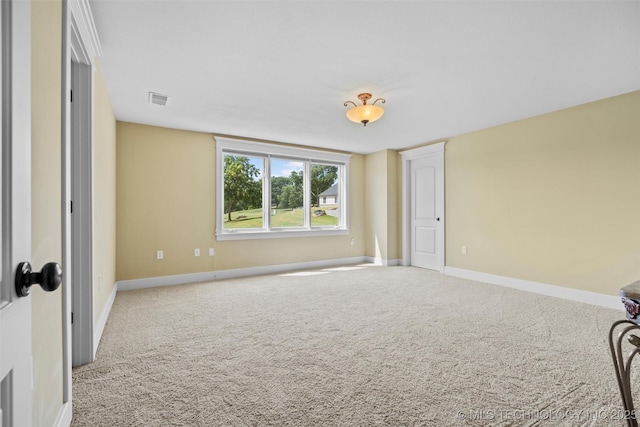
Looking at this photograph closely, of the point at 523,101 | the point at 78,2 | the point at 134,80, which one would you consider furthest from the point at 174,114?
the point at 523,101

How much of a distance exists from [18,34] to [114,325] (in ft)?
9.54

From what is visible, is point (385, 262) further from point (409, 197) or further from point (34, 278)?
point (34, 278)

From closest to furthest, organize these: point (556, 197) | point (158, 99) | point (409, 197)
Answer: point (158, 99)
point (556, 197)
point (409, 197)

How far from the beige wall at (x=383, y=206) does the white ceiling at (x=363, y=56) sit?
2.10 meters

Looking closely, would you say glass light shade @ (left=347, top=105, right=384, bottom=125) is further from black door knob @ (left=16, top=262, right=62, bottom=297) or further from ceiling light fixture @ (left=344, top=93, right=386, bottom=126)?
black door knob @ (left=16, top=262, right=62, bottom=297)

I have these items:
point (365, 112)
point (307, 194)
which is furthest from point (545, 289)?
point (307, 194)

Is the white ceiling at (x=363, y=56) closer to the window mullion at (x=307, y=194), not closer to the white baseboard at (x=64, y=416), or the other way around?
the window mullion at (x=307, y=194)

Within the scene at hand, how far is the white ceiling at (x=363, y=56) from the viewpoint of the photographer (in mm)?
2043

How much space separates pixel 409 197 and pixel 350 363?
4457mm

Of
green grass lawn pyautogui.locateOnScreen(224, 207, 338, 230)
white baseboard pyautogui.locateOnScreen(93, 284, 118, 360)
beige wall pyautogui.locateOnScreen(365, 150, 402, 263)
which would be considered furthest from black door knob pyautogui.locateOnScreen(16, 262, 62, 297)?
beige wall pyautogui.locateOnScreen(365, 150, 402, 263)

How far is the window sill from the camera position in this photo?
16.5ft

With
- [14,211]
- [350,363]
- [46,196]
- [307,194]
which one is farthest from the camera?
[307,194]

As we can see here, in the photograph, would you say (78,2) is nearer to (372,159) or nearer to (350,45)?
(350,45)

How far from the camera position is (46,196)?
1.29 metres
